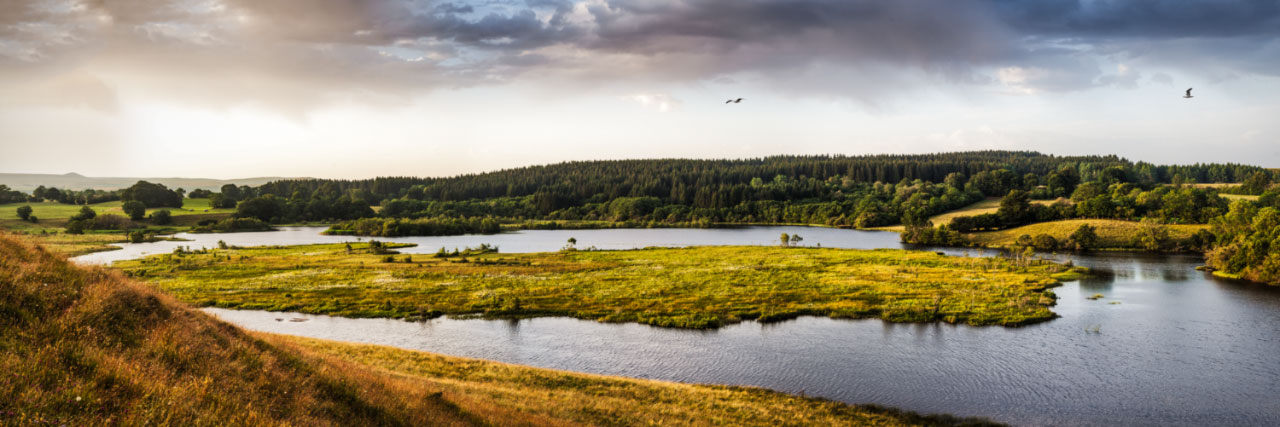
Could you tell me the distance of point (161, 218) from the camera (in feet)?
613

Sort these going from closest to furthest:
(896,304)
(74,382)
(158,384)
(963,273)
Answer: (74,382) → (158,384) → (896,304) → (963,273)

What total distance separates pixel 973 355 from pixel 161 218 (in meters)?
224

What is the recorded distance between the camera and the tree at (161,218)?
185375mm

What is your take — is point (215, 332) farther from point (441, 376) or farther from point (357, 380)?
point (441, 376)

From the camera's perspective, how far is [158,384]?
11047 mm

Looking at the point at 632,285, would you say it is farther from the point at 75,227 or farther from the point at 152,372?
the point at 75,227

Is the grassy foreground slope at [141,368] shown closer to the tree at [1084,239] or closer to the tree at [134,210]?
the tree at [1084,239]

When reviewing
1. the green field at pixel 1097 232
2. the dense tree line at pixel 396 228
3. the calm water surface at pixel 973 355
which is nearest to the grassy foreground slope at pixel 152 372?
the calm water surface at pixel 973 355

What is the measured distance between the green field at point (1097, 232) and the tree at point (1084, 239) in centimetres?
103

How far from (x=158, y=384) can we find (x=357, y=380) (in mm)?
6277

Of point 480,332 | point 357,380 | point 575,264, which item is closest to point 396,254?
point 575,264

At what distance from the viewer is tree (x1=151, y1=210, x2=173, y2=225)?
18538cm

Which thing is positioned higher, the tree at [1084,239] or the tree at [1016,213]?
the tree at [1016,213]

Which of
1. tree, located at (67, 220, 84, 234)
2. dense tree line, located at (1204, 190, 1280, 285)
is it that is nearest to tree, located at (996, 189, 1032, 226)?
dense tree line, located at (1204, 190, 1280, 285)
